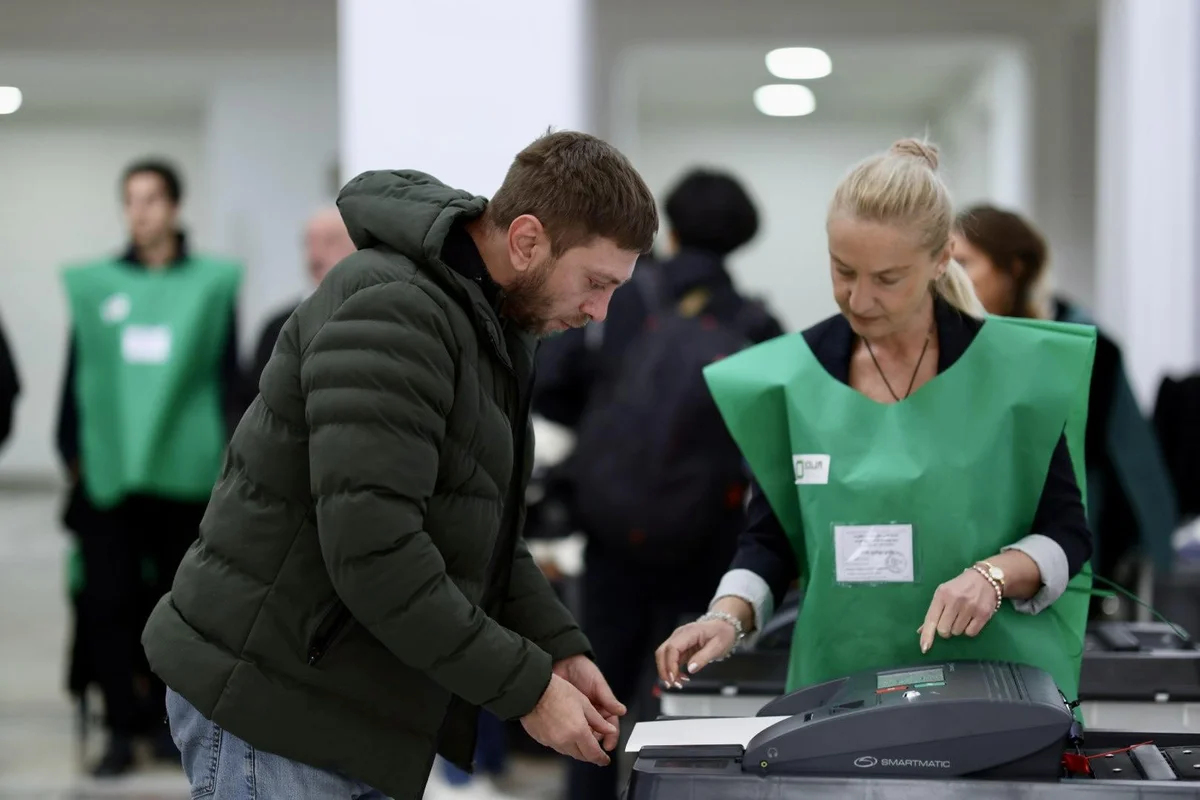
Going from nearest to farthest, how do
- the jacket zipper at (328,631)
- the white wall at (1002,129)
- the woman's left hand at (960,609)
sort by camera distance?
the jacket zipper at (328,631)
the woman's left hand at (960,609)
the white wall at (1002,129)

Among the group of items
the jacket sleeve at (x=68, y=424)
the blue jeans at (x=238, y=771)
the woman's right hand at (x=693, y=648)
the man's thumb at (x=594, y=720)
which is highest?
the jacket sleeve at (x=68, y=424)

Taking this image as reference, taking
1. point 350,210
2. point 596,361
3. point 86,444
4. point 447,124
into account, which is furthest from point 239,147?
point 350,210

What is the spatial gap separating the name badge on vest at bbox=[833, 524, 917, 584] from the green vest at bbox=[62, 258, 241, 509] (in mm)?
2931

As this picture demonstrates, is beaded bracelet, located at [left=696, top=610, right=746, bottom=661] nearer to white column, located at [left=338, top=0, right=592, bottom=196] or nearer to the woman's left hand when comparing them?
the woman's left hand

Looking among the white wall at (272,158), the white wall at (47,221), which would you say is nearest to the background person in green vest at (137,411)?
the white wall at (272,158)

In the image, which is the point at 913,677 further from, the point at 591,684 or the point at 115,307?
the point at 115,307

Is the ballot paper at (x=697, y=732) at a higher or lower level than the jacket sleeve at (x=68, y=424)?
lower

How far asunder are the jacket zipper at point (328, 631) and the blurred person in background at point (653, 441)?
1593 mm

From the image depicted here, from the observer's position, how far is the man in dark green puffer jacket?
1.48 meters

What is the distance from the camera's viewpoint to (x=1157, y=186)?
4.90 meters

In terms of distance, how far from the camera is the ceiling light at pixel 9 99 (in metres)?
9.45

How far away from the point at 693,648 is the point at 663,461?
131 cm

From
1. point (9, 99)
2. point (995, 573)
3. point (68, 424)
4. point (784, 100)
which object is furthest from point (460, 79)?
point (784, 100)

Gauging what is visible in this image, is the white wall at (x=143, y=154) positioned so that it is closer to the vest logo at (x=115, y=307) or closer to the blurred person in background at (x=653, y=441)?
the vest logo at (x=115, y=307)
